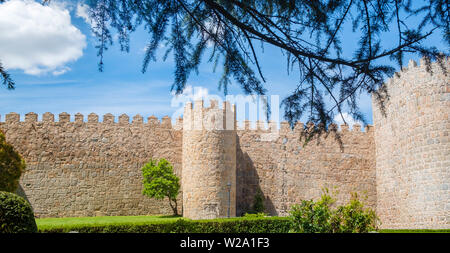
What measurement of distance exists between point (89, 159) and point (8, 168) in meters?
3.50

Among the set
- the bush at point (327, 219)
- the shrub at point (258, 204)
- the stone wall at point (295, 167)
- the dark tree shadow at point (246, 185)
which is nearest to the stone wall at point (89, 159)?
the dark tree shadow at point (246, 185)

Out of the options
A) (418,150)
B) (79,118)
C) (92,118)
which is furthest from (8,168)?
(418,150)

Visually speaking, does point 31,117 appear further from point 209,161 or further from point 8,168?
point 209,161

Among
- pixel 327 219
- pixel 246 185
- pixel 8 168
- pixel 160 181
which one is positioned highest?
pixel 8 168

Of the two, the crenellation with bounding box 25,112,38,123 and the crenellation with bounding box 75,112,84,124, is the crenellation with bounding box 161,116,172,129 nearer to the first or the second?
the crenellation with bounding box 75,112,84,124

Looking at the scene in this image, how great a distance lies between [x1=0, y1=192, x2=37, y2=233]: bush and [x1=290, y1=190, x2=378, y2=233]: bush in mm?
4910

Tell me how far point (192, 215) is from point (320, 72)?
11.1 metres

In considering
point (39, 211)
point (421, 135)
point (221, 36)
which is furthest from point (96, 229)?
point (421, 135)

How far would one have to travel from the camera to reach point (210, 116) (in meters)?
15.6

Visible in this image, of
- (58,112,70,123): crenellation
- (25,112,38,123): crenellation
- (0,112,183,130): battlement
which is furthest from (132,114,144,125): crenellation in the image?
(25,112,38,123): crenellation

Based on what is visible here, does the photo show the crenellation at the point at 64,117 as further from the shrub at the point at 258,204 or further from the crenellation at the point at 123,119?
the shrub at the point at 258,204
